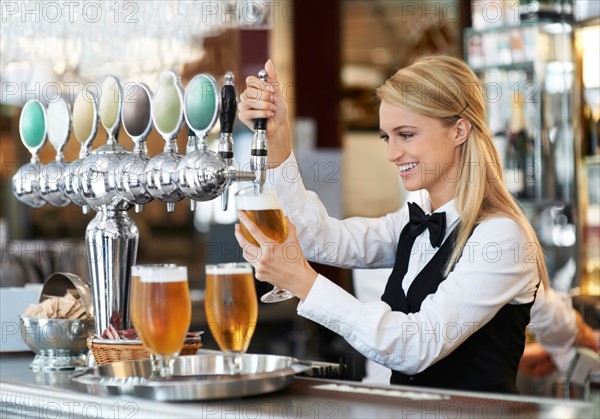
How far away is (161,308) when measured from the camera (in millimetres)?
1496

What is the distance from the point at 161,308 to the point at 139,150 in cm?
56

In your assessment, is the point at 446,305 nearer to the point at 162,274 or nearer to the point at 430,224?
the point at 430,224

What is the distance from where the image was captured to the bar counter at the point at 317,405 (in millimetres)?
1404

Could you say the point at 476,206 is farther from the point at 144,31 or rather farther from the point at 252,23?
the point at 252,23

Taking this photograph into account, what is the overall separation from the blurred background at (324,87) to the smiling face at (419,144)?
0.70ft

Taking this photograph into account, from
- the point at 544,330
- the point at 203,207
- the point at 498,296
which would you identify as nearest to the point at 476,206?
the point at 498,296

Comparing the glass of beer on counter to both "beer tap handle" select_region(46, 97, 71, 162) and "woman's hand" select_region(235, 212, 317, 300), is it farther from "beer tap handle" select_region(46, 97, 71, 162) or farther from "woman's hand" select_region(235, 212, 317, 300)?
"beer tap handle" select_region(46, 97, 71, 162)

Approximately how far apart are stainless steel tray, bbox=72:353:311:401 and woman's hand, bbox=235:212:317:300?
130 millimetres

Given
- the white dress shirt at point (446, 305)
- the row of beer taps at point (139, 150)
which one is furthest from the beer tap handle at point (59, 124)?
the white dress shirt at point (446, 305)

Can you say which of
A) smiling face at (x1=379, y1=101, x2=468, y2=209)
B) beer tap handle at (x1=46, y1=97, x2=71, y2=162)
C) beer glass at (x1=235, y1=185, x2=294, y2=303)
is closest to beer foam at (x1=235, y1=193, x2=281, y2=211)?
beer glass at (x1=235, y1=185, x2=294, y2=303)

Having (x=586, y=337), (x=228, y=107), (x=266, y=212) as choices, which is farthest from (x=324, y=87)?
(x=266, y=212)

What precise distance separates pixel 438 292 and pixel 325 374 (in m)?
0.25

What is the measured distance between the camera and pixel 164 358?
1.54m

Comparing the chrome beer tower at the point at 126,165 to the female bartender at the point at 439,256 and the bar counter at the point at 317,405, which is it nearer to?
the female bartender at the point at 439,256
